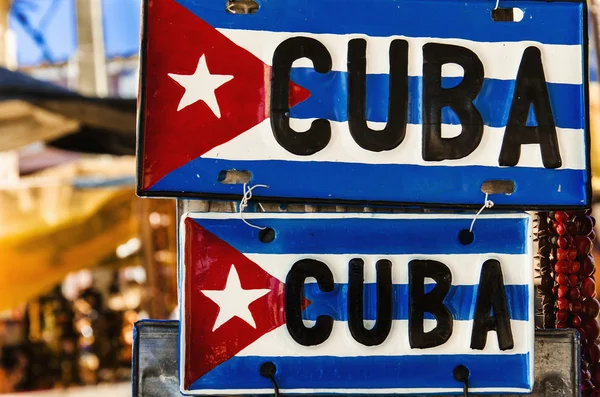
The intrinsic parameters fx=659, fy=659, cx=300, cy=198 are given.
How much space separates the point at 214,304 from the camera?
0.91 metres

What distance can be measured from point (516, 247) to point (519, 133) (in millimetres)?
160

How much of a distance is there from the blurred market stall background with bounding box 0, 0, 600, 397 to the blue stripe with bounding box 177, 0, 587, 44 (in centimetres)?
121

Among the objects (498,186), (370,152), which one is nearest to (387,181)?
(370,152)

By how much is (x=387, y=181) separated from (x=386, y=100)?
0.37 feet

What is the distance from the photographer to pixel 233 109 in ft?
2.96

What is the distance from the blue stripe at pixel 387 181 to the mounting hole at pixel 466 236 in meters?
0.04

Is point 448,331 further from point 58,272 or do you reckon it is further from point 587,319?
point 58,272

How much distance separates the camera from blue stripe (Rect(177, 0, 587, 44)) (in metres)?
0.92

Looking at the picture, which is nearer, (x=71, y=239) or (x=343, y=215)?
(x=343, y=215)

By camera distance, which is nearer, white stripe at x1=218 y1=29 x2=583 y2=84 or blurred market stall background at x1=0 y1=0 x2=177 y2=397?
white stripe at x1=218 y1=29 x2=583 y2=84

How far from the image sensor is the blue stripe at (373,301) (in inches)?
36.0

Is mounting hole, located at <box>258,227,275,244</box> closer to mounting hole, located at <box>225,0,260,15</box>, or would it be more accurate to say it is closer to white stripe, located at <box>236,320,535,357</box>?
white stripe, located at <box>236,320,535,357</box>

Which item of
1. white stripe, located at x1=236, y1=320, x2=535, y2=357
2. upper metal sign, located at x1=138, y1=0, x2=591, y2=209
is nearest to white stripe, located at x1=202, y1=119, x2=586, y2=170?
upper metal sign, located at x1=138, y1=0, x2=591, y2=209

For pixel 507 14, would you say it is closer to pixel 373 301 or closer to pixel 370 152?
pixel 370 152
